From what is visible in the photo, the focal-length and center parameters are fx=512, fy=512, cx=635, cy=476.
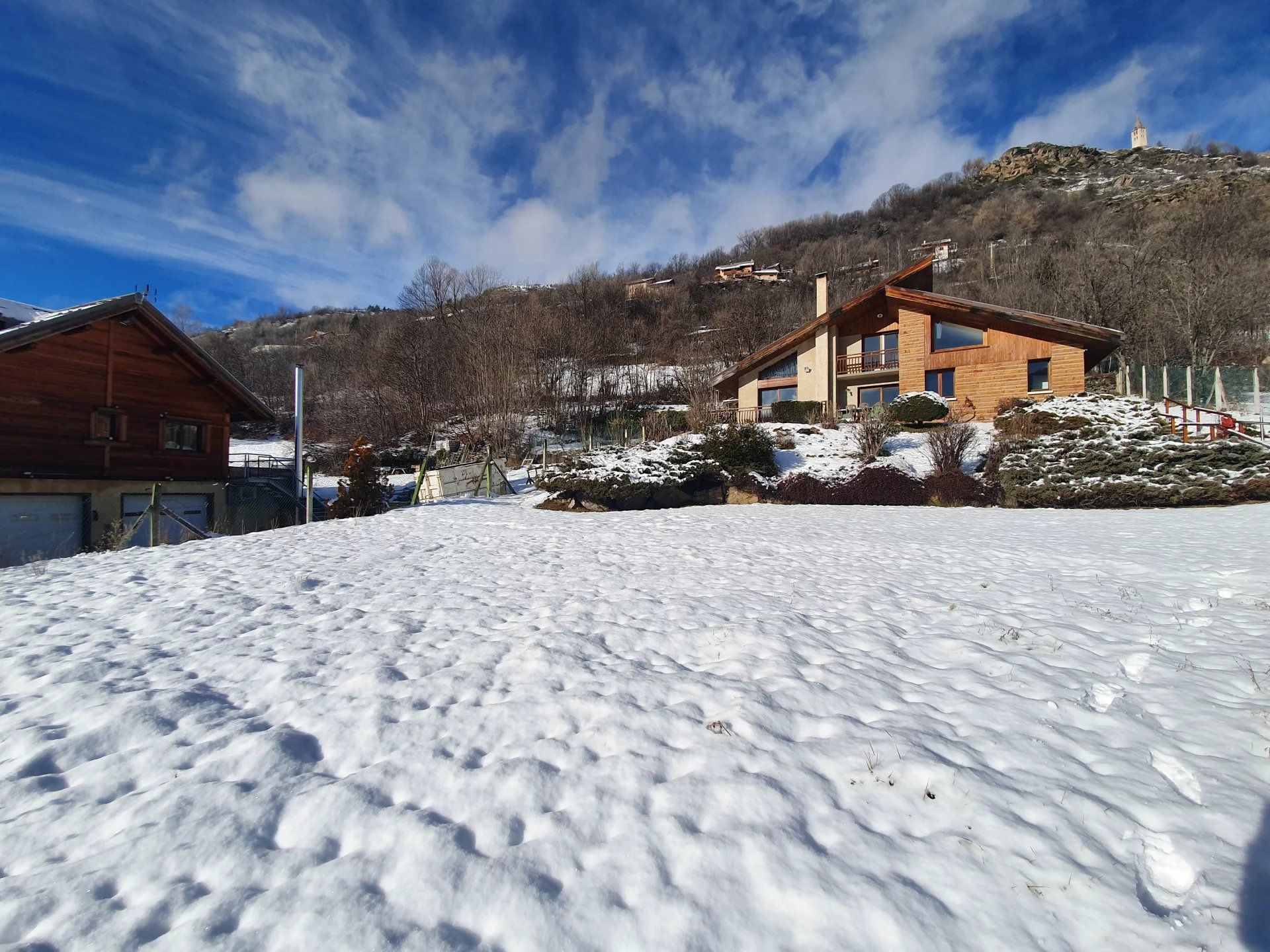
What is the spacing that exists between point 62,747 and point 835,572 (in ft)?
23.2

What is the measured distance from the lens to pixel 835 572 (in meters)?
6.82

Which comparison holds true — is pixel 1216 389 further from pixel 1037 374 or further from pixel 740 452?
pixel 740 452

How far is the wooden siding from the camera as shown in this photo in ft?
44.7

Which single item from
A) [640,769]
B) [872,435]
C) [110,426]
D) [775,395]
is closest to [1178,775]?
[640,769]

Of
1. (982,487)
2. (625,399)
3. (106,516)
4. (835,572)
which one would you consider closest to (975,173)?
(625,399)

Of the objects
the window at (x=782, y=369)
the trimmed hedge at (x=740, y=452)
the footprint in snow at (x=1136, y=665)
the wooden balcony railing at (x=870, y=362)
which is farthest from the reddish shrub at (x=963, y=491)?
the window at (x=782, y=369)

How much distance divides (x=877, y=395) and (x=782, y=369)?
5.25 metres

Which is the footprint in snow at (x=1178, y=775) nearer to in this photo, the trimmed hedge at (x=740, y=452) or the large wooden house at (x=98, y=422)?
the trimmed hedge at (x=740, y=452)

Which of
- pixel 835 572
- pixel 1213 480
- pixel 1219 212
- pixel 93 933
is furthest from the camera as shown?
pixel 1219 212

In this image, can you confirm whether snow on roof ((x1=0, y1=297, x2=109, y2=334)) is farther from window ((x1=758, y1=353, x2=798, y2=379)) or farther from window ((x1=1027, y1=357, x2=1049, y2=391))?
window ((x1=1027, y1=357, x2=1049, y2=391))

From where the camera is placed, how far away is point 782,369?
96.2 feet

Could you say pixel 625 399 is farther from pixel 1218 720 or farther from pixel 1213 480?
pixel 1218 720

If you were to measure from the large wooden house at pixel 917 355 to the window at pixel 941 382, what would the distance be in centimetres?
3

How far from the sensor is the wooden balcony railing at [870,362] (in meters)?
26.5
